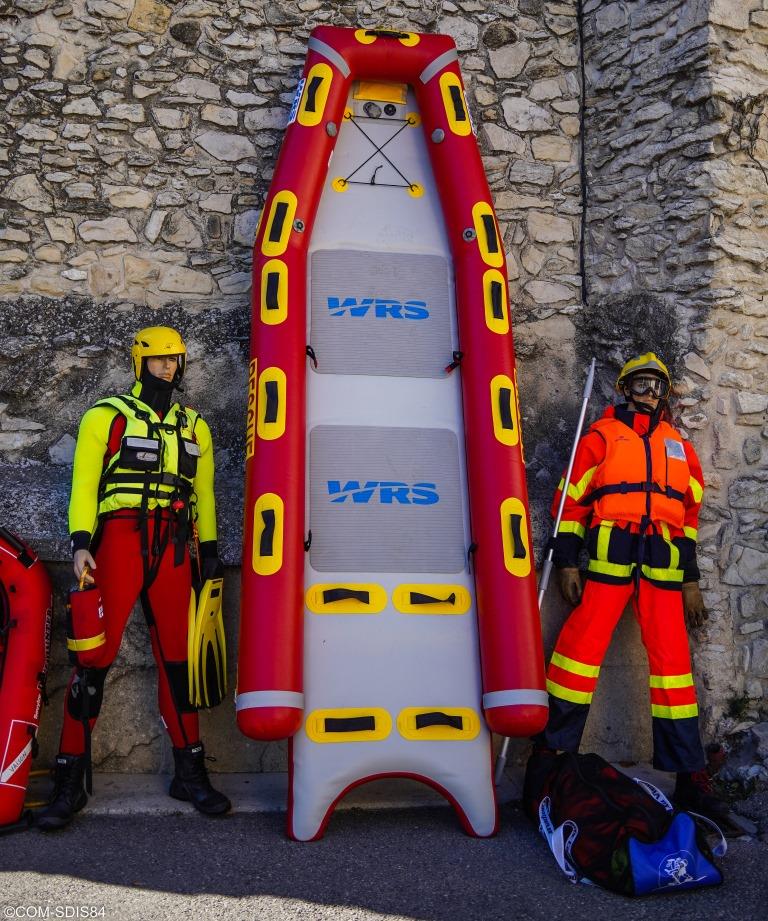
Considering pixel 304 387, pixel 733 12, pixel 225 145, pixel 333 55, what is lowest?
pixel 304 387

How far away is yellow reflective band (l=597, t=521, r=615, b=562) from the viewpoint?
3.55 metres

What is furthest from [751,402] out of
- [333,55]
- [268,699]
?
[268,699]

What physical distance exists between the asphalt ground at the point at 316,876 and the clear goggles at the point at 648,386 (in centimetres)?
176

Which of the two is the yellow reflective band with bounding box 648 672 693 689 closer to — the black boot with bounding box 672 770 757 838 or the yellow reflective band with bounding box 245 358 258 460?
the black boot with bounding box 672 770 757 838

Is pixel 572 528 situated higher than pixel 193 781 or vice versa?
pixel 572 528

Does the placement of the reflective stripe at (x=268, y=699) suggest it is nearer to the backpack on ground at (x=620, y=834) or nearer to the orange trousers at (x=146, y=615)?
the orange trousers at (x=146, y=615)

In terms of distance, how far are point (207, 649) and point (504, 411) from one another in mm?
1479

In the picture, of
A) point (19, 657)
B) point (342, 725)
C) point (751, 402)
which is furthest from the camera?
point (751, 402)

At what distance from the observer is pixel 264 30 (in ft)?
14.6

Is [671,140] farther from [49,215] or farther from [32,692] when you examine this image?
[32,692]

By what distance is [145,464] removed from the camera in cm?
332

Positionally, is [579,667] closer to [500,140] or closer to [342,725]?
[342,725]

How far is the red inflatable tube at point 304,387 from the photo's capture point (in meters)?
3.13

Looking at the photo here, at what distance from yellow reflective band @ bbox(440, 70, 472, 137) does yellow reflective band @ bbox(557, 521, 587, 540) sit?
178 cm
